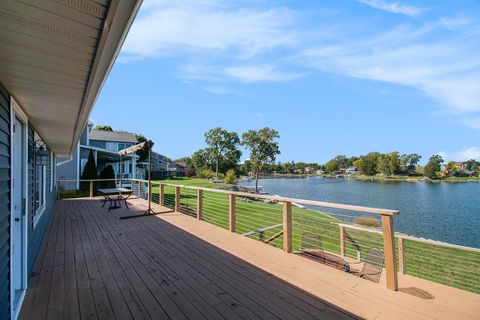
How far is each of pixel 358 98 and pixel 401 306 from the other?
21828 millimetres

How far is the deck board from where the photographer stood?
2.21 meters

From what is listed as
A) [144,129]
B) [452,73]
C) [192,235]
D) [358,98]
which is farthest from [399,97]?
[144,129]

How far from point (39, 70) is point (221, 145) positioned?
45.1 metres

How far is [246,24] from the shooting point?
5.08m

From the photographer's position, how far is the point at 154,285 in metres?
2.74

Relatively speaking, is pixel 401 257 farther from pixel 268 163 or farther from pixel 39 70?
pixel 268 163

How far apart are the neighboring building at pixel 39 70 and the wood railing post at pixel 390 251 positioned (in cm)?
278

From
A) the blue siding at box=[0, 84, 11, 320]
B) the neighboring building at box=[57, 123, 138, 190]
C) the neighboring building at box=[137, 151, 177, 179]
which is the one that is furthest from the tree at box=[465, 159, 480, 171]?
the blue siding at box=[0, 84, 11, 320]

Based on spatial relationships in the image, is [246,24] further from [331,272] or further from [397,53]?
[397,53]

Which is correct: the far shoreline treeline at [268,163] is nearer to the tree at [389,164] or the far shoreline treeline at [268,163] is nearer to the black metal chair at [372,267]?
the tree at [389,164]

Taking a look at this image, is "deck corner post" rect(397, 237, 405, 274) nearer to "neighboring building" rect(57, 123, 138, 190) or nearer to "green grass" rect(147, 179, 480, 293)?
"green grass" rect(147, 179, 480, 293)

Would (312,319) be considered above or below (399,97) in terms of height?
below

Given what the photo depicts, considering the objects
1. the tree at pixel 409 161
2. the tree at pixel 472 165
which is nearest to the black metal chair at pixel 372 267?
the tree at pixel 409 161

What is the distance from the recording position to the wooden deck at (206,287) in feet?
7.23
